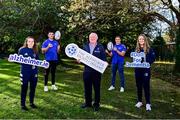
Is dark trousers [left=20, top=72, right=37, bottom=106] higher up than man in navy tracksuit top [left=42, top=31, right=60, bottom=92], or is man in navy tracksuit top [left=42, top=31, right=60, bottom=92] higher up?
man in navy tracksuit top [left=42, top=31, right=60, bottom=92]

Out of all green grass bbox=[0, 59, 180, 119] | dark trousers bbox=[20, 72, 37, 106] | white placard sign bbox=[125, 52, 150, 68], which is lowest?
green grass bbox=[0, 59, 180, 119]

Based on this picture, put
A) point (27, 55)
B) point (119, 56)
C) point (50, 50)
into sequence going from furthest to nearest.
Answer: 1. point (119, 56)
2. point (50, 50)
3. point (27, 55)

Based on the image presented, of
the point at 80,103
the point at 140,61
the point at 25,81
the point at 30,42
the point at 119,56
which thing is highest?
the point at 30,42

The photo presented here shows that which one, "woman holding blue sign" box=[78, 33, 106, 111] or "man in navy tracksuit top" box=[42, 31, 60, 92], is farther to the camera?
"man in navy tracksuit top" box=[42, 31, 60, 92]

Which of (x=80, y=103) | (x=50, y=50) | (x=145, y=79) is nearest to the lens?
(x=145, y=79)

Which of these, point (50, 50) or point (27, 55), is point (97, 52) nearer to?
point (27, 55)

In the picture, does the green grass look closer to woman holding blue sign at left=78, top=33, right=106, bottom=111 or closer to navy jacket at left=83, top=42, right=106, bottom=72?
woman holding blue sign at left=78, top=33, right=106, bottom=111

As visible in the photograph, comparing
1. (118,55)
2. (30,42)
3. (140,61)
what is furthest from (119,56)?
(30,42)

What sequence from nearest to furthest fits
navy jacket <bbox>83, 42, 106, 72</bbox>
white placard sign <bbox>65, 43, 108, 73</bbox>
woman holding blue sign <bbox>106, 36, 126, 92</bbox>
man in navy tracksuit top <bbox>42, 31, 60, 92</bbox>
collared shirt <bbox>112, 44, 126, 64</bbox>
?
1. white placard sign <bbox>65, 43, 108, 73</bbox>
2. navy jacket <bbox>83, 42, 106, 72</bbox>
3. man in navy tracksuit top <bbox>42, 31, 60, 92</bbox>
4. woman holding blue sign <bbox>106, 36, 126, 92</bbox>
5. collared shirt <bbox>112, 44, 126, 64</bbox>

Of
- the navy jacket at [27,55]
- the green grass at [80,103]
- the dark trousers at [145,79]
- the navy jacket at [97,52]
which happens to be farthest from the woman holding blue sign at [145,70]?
the navy jacket at [27,55]

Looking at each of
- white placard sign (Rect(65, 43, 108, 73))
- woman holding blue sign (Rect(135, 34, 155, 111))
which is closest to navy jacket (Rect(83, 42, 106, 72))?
white placard sign (Rect(65, 43, 108, 73))

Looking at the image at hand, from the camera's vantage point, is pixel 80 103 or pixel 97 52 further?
pixel 80 103

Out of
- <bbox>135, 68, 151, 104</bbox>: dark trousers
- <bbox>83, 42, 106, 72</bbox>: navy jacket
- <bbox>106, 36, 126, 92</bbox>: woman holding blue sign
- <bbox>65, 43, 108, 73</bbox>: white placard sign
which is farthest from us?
<bbox>106, 36, 126, 92</bbox>: woman holding blue sign

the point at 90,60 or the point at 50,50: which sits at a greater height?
the point at 50,50
